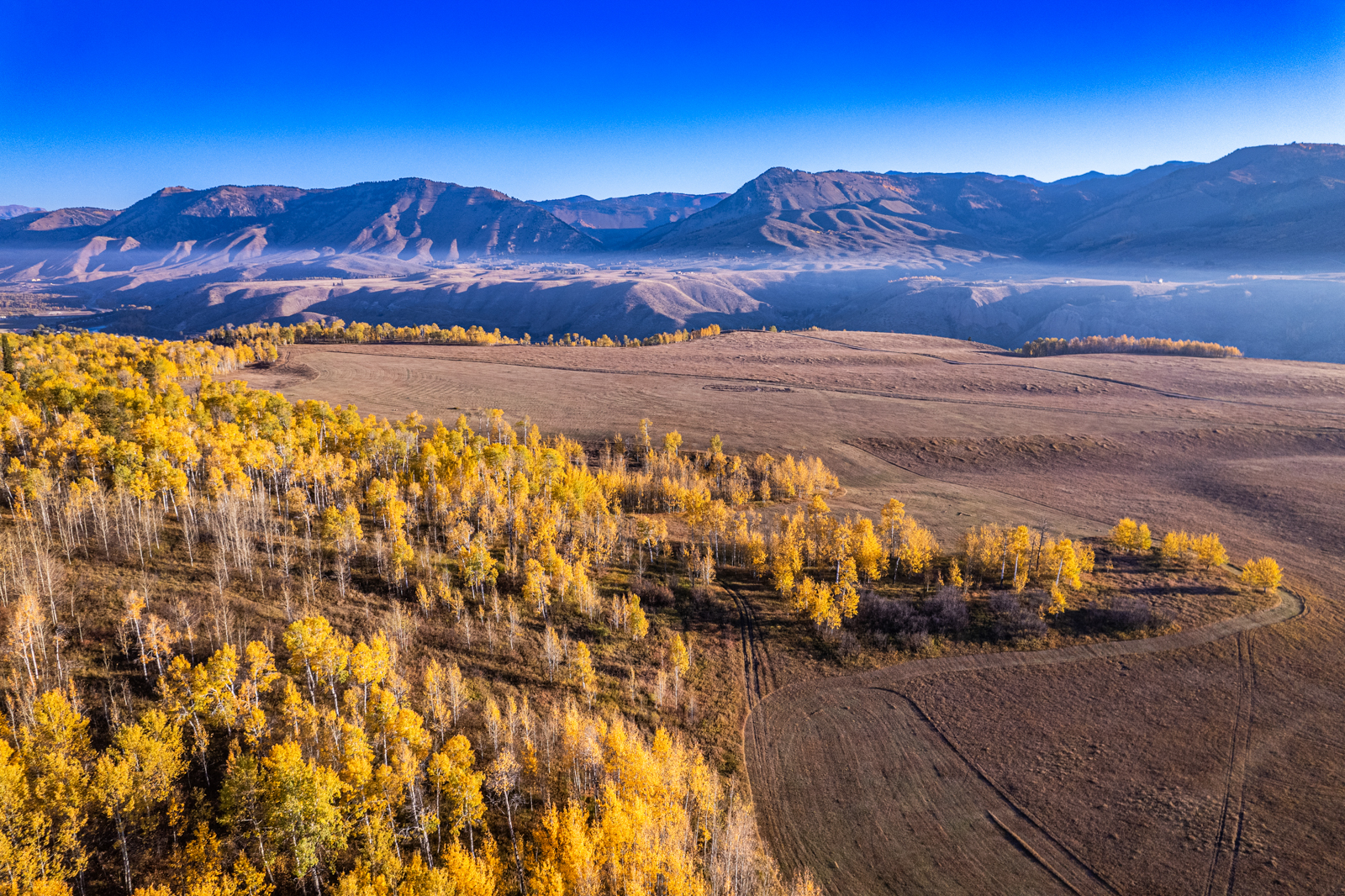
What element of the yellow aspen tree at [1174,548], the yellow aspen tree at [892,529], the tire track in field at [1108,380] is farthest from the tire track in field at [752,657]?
the tire track in field at [1108,380]

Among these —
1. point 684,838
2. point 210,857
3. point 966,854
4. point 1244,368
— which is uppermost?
point 1244,368

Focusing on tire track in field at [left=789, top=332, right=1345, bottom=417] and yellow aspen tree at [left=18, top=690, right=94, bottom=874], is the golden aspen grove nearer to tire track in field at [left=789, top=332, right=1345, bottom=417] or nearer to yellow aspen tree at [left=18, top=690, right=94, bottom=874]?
yellow aspen tree at [left=18, top=690, right=94, bottom=874]

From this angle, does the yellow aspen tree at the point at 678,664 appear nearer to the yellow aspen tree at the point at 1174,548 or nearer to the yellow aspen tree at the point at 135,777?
the yellow aspen tree at the point at 135,777

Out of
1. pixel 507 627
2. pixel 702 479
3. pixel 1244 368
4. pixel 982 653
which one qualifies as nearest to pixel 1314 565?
pixel 982 653

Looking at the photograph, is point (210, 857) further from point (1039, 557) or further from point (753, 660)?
point (1039, 557)

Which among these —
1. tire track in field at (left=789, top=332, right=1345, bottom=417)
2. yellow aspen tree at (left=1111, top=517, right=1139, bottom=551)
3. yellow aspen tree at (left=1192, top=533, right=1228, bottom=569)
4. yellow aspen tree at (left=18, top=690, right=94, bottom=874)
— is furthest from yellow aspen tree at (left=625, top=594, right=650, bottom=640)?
tire track in field at (left=789, top=332, right=1345, bottom=417)

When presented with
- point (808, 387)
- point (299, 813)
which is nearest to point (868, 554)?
point (299, 813)
